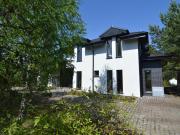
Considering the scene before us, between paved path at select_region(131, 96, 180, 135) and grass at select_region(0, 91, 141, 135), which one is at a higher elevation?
grass at select_region(0, 91, 141, 135)

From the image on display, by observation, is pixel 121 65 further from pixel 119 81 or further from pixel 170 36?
pixel 170 36

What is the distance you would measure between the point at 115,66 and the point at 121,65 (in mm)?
829

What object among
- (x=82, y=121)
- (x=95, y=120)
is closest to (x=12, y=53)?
(x=82, y=121)

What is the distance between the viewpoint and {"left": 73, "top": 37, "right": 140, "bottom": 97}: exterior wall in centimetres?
2328

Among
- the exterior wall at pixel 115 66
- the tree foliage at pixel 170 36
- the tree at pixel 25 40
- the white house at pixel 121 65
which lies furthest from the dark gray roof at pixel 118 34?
the tree at pixel 25 40

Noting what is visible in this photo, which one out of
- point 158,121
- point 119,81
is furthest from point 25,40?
point 119,81

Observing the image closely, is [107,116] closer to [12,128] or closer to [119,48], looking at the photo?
[12,128]

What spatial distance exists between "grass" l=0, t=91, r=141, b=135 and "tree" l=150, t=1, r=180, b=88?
15974 millimetres

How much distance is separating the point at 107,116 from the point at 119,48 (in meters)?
19.4

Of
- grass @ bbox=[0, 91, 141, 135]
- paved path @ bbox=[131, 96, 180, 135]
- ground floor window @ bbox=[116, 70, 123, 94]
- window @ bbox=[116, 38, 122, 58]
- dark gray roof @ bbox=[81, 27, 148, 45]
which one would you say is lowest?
paved path @ bbox=[131, 96, 180, 135]

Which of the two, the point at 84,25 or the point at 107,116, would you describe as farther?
the point at 84,25

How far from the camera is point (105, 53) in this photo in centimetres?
2630

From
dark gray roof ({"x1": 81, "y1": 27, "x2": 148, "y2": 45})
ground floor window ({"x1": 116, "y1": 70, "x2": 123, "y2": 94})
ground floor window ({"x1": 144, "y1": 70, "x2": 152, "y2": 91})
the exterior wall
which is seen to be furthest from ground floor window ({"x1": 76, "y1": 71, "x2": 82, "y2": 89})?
ground floor window ({"x1": 144, "y1": 70, "x2": 152, "y2": 91})

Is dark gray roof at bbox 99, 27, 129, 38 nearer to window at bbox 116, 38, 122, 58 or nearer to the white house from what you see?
the white house
